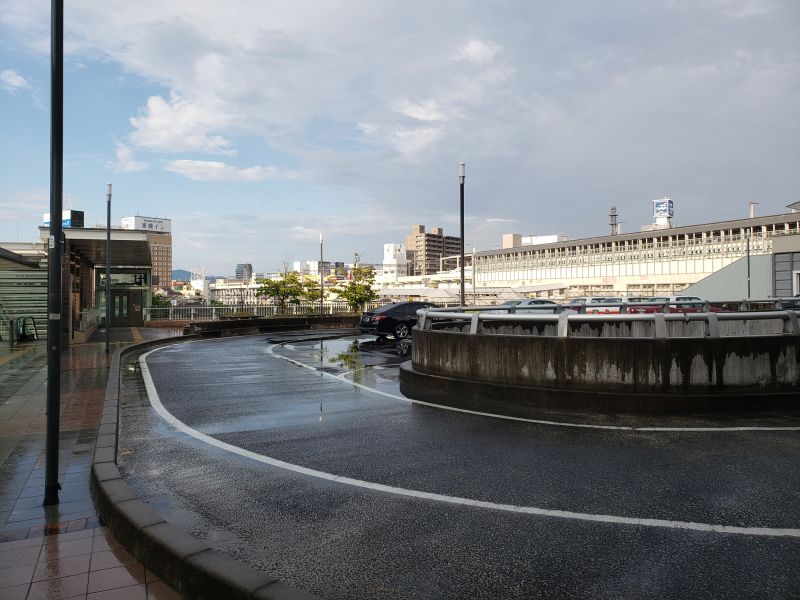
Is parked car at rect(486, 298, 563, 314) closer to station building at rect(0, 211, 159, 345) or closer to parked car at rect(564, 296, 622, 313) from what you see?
parked car at rect(564, 296, 622, 313)

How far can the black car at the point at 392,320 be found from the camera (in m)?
25.1

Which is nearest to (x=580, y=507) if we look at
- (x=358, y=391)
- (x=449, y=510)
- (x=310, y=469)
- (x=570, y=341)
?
(x=449, y=510)

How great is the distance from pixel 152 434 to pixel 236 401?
2.59m

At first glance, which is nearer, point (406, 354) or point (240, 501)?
point (240, 501)

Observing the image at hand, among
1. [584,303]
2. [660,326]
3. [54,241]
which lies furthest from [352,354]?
[54,241]

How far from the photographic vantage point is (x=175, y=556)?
385 cm

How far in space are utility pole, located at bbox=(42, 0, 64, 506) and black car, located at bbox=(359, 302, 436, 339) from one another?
777 inches

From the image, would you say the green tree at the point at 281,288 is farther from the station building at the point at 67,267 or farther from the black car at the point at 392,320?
the black car at the point at 392,320

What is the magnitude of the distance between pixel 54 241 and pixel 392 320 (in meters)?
20.1

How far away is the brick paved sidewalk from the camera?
12.5 ft

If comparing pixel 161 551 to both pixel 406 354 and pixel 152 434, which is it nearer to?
pixel 152 434

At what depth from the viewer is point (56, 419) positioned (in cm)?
542

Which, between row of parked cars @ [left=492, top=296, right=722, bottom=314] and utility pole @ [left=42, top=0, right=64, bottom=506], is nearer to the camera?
utility pole @ [left=42, top=0, right=64, bottom=506]

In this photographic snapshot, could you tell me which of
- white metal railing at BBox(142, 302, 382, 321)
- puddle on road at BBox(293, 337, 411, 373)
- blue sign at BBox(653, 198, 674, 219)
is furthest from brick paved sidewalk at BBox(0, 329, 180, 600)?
blue sign at BBox(653, 198, 674, 219)
